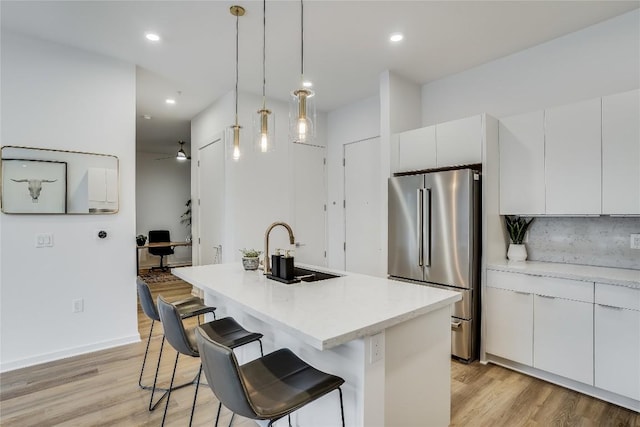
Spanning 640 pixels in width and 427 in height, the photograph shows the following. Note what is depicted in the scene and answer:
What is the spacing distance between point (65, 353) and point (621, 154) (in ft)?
16.2

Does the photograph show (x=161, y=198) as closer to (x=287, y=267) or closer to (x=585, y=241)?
(x=287, y=267)

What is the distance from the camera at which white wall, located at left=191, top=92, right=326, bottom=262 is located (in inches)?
167

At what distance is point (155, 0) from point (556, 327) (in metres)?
3.89

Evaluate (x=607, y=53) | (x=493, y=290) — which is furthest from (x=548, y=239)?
(x=607, y=53)

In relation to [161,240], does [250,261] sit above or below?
above

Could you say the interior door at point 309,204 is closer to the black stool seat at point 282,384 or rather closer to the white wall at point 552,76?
the white wall at point 552,76

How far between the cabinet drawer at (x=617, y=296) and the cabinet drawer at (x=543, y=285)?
0.17ft

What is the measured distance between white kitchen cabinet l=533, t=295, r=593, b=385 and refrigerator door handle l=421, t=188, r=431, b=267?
0.91 meters

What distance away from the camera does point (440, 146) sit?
10.8 feet

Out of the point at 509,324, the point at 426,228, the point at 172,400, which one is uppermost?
the point at 426,228

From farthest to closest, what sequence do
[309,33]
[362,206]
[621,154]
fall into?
[362,206] < [309,33] < [621,154]

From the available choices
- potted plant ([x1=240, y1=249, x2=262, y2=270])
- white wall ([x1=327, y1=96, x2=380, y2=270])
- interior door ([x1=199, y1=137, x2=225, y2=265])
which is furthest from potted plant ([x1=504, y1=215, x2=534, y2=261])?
interior door ([x1=199, y1=137, x2=225, y2=265])

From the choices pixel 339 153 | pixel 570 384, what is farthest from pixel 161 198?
pixel 570 384

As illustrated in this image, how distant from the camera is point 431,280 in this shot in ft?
10.3
